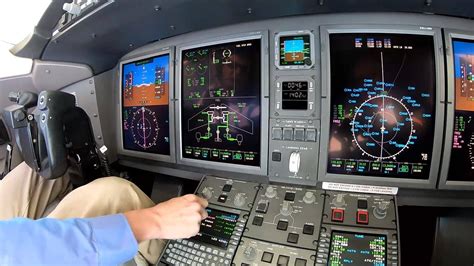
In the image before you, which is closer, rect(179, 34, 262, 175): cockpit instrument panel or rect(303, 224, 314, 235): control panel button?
rect(303, 224, 314, 235): control panel button

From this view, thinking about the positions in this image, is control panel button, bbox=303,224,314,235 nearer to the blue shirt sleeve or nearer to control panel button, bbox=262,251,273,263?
control panel button, bbox=262,251,273,263

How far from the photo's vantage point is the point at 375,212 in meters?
1.11

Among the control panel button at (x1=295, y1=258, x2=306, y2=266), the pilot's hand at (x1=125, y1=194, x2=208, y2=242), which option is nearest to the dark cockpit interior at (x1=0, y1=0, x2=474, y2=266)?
the control panel button at (x1=295, y1=258, x2=306, y2=266)

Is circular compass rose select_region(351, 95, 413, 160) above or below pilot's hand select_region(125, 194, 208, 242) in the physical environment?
above

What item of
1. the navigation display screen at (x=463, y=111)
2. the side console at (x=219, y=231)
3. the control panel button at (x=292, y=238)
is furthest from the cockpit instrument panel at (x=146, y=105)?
the navigation display screen at (x=463, y=111)

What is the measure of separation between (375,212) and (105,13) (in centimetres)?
142

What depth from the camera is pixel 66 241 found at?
694 mm

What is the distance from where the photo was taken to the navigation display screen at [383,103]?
1177 millimetres

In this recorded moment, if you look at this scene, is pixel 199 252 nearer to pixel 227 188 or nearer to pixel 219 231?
pixel 219 231

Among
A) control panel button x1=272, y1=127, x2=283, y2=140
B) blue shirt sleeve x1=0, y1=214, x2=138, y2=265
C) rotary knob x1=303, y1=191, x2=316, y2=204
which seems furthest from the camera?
control panel button x1=272, y1=127, x2=283, y2=140

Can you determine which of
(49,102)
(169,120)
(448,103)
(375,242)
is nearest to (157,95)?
(169,120)

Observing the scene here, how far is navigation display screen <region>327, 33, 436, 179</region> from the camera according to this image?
46.3 inches

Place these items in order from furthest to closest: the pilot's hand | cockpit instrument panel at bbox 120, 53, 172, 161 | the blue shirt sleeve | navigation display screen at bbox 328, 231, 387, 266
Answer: cockpit instrument panel at bbox 120, 53, 172, 161
navigation display screen at bbox 328, 231, 387, 266
the pilot's hand
the blue shirt sleeve

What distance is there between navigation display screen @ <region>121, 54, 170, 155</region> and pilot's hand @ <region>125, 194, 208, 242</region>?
0.77 m
